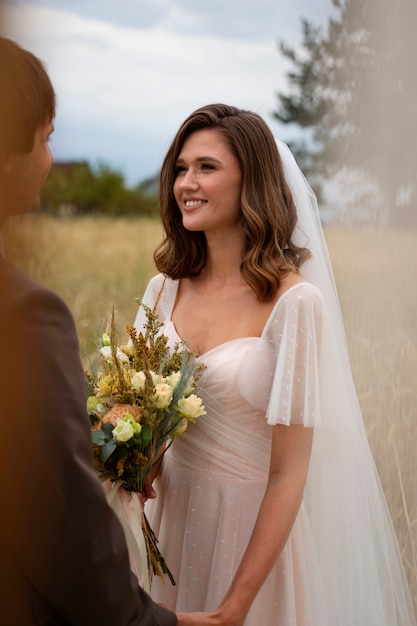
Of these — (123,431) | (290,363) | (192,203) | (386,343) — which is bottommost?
(386,343)

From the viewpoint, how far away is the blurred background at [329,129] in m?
3.55

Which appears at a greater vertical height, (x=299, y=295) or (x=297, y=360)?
(x=299, y=295)

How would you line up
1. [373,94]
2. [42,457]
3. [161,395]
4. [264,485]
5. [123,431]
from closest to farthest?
[42,457], [123,431], [161,395], [264,485], [373,94]

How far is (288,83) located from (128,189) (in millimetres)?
3287

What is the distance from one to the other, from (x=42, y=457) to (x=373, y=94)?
→ 11.1ft

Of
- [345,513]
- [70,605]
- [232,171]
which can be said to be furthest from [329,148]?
[70,605]

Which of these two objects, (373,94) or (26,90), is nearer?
(26,90)

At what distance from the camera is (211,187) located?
2.41m

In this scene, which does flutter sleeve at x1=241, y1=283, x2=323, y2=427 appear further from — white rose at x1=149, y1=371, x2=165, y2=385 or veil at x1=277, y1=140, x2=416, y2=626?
white rose at x1=149, y1=371, x2=165, y2=385

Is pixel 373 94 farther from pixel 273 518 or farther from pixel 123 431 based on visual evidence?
pixel 123 431

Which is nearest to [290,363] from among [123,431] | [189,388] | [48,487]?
[189,388]

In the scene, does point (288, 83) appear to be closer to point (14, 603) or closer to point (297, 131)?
point (297, 131)

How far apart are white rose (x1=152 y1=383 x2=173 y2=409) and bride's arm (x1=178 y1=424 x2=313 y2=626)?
1.18 feet

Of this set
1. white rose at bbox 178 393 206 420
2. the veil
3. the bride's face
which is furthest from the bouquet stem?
the bride's face
